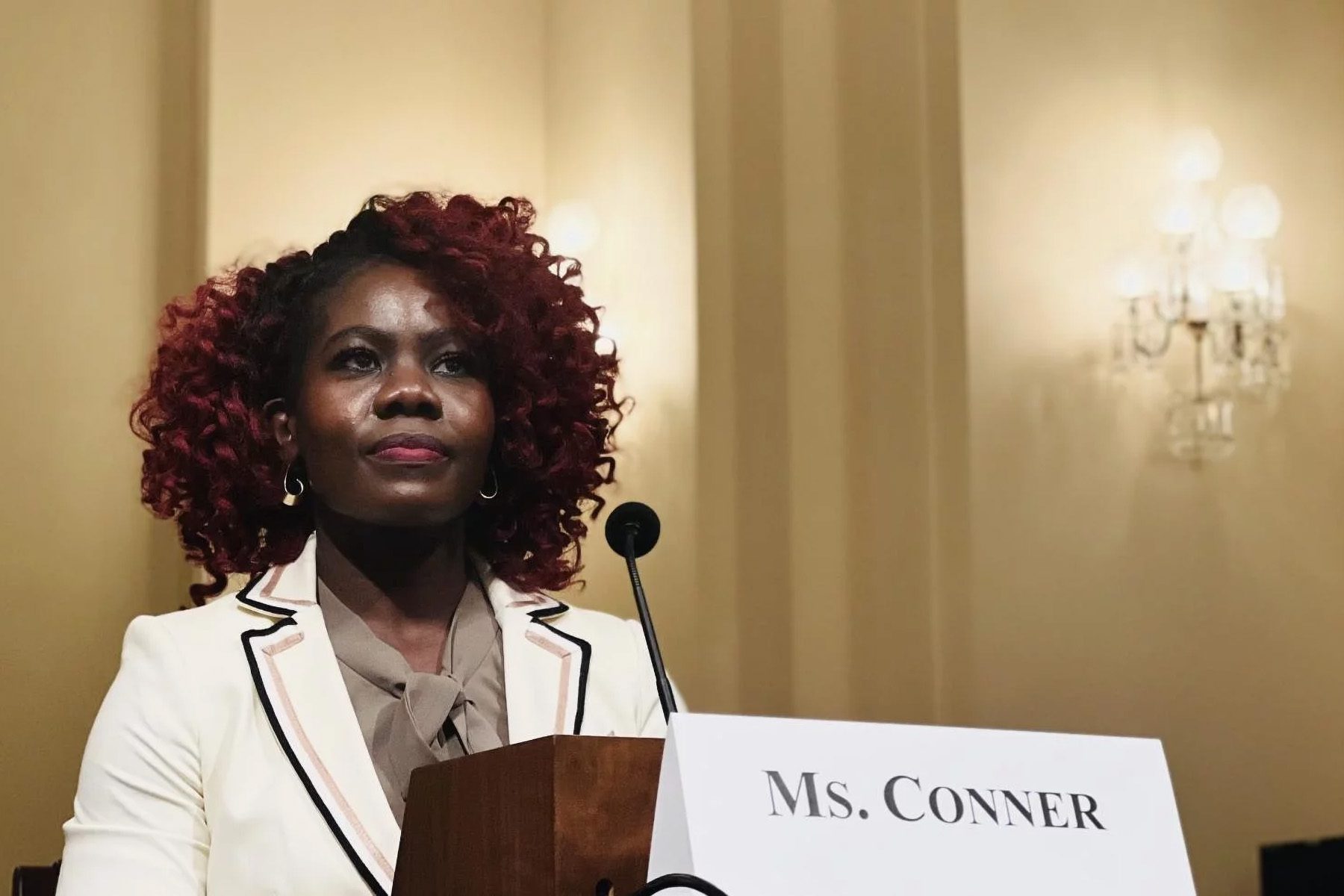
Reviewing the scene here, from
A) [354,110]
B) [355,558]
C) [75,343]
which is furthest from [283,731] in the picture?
[354,110]

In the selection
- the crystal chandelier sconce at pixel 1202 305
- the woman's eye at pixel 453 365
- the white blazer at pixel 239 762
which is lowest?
the white blazer at pixel 239 762

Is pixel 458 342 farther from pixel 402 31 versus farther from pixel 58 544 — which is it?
pixel 402 31

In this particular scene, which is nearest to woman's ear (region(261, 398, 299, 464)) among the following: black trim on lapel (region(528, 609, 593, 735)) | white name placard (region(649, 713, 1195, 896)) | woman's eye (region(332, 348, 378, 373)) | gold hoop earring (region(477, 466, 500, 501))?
woman's eye (region(332, 348, 378, 373))

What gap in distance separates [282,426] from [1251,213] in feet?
10.6

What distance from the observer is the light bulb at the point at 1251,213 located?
15.8ft

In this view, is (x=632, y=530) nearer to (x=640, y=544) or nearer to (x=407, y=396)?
(x=640, y=544)

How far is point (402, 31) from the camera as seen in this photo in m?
4.62

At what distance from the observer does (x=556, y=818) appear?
157 centimetres

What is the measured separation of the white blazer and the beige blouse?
4cm

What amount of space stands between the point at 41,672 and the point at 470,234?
1.88 meters

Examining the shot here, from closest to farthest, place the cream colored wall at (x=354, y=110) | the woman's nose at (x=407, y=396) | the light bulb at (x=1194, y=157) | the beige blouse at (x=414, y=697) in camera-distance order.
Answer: the beige blouse at (x=414, y=697), the woman's nose at (x=407, y=396), the cream colored wall at (x=354, y=110), the light bulb at (x=1194, y=157)

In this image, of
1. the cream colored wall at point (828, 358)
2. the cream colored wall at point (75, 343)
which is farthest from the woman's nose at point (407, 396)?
the cream colored wall at point (828, 358)

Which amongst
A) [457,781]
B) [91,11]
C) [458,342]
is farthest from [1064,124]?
[457,781]

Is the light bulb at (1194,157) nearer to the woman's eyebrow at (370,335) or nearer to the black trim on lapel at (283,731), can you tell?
the woman's eyebrow at (370,335)
